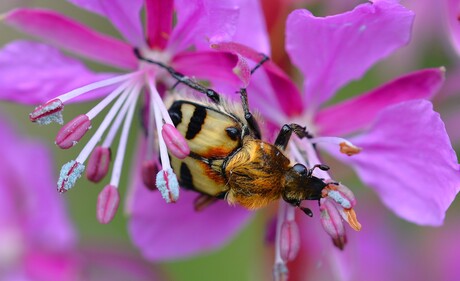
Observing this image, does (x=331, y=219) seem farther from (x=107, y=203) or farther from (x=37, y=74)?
(x=37, y=74)

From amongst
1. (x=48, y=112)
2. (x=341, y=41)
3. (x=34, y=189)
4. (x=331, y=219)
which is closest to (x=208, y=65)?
(x=341, y=41)

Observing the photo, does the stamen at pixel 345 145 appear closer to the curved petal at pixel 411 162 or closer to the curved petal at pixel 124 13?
the curved petal at pixel 411 162

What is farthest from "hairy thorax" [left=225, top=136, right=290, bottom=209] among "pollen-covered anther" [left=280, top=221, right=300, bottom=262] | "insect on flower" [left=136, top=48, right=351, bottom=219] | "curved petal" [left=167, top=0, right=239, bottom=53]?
"curved petal" [left=167, top=0, right=239, bottom=53]

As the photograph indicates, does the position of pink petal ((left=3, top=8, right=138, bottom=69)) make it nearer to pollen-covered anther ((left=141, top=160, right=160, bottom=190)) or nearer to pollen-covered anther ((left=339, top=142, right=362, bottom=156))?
pollen-covered anther ((left=141, top=160, right=160, bottom=190))

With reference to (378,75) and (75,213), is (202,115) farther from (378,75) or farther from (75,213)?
(75,213)

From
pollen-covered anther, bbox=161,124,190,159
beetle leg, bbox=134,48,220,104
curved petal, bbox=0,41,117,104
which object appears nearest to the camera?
pollen-covered anther, bbox=161,124,190,159

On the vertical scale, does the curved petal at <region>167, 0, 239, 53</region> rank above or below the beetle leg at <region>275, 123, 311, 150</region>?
above

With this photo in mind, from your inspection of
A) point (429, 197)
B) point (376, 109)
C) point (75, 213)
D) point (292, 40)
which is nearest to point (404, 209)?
point (429, 197)
